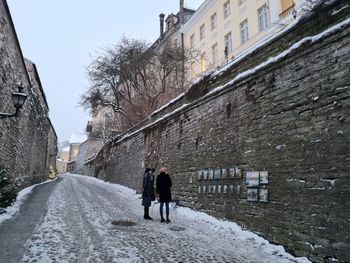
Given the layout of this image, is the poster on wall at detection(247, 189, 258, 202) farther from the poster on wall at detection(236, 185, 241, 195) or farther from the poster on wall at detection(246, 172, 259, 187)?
the poster on wall at detection(236, 185, 241, 195)

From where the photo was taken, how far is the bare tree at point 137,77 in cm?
2608

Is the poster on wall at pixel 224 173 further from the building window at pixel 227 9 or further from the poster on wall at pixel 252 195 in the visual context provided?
the building window at pixel 227 9

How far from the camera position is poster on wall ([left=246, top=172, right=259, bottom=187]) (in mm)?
7715

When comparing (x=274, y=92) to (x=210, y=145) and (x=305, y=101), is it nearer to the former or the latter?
(x=305, y=101)

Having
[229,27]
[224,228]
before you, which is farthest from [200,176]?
[229,27]

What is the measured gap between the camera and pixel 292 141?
22.1 ft

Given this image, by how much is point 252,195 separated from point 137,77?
2098cm

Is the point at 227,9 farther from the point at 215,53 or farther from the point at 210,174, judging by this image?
the point at 210,174

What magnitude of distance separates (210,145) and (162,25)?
31.0 meters

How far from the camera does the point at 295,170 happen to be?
6562 mm

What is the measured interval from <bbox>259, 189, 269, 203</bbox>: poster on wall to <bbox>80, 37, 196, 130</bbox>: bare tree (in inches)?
731

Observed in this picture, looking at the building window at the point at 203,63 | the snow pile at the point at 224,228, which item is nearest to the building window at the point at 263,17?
the building window at the point at 203,63

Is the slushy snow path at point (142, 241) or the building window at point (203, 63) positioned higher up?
the building window at point (203, 63)

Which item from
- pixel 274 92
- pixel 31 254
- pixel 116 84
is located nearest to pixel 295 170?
pixel 274 92
